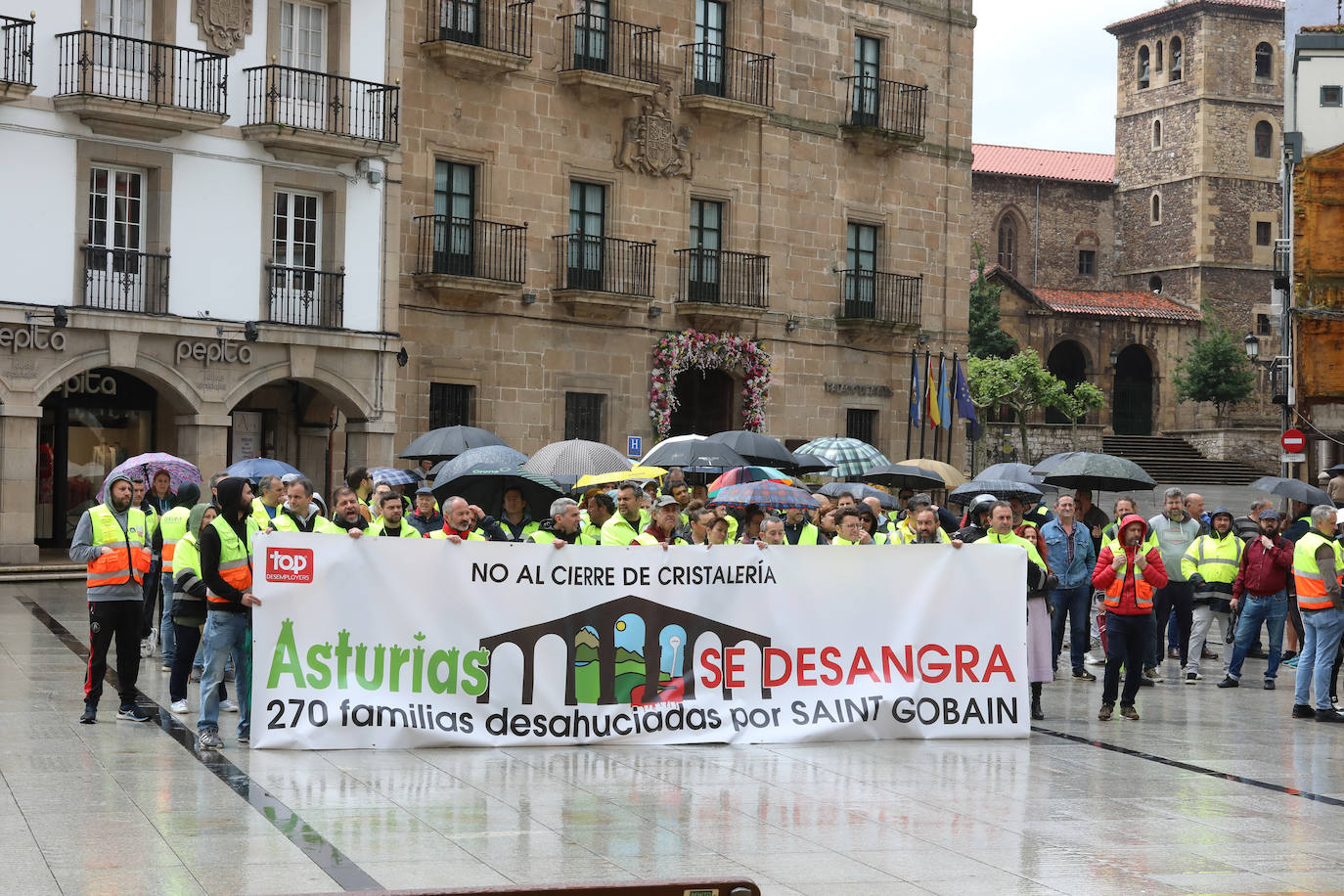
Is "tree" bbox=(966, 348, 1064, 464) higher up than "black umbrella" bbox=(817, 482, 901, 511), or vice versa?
"tree" bbox=(966, 348, 1064, 464)

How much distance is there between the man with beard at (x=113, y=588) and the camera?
12.8 metres

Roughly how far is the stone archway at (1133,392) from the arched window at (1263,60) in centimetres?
1433

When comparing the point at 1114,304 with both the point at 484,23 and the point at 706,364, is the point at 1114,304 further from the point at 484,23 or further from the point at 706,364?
the point at 484,23

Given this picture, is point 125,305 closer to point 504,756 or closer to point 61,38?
point 61,38

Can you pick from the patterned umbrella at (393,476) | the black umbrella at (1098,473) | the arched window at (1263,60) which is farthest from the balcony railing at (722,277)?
the arched window at (1263,60)

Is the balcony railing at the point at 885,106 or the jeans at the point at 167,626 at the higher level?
the balcony railing at the point at 885,106

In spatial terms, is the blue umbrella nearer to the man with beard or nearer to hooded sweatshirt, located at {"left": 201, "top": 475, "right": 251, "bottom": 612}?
the man with beard

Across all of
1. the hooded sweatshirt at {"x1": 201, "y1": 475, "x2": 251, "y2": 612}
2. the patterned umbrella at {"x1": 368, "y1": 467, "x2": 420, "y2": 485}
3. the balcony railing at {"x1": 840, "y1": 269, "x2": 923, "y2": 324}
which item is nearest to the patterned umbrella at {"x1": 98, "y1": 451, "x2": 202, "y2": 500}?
the patterned umbrella at {"x1": 368, "y1": 467, "x2": 420, "y2": 485}

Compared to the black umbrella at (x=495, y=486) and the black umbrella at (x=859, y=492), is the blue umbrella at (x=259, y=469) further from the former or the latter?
the black umbrella at (x=859, y=492)

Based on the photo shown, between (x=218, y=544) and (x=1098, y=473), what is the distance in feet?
35.4

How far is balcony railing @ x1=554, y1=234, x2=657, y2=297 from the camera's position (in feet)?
108

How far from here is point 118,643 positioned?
42.9 ft

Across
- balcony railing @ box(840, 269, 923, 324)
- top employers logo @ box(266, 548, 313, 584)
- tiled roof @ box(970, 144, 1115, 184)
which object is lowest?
top employers logo @ box(266, 548, 313, 584)

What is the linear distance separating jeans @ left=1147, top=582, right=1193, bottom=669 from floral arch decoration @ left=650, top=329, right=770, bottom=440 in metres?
15.9
